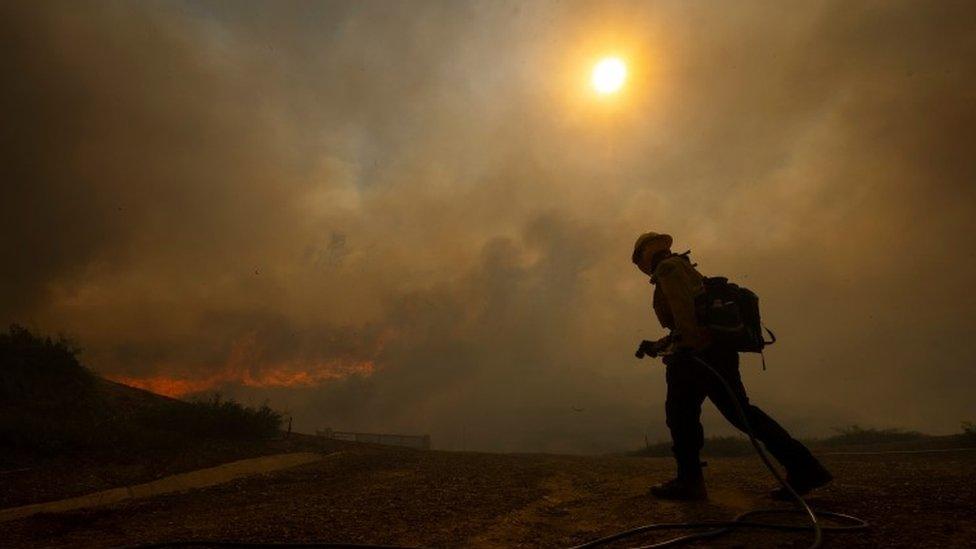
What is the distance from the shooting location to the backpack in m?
4.33

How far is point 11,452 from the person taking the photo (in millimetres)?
7199

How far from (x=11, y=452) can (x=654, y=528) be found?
899 cm

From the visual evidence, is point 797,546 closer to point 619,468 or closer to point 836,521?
point 836,521

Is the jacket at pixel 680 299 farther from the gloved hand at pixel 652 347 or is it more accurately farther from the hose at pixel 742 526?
the hose at pixel 742 526

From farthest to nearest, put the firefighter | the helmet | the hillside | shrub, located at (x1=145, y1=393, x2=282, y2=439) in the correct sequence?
shrub, located at (x1=145, y1=393, x2=282, y2=439)
the hillside
the helmet
the firefighter

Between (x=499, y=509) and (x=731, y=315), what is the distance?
2.64 metres

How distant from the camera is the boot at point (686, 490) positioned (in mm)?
4258

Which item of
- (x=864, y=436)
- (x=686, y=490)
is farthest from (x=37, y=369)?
(x=864, y=436)

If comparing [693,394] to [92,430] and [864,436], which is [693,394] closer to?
[92,430]

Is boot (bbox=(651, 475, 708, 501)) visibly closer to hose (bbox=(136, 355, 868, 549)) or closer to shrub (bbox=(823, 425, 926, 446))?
hose (bbox=(136, 355, 868, 549))

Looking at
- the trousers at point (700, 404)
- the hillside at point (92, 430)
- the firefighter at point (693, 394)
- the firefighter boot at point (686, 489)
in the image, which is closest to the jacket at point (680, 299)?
the firefighter at point (693, 394)

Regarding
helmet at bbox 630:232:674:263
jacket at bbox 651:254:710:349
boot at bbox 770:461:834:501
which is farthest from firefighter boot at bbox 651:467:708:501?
helmet at bbox 630:232:674:263

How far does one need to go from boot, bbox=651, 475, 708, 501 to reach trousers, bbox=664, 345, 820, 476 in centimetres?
5

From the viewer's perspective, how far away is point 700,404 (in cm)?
444
